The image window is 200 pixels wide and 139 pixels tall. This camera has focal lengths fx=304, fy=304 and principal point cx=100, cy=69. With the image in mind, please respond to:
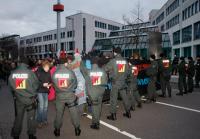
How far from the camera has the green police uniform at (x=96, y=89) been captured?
24.3 ft

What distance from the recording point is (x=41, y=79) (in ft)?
25.5

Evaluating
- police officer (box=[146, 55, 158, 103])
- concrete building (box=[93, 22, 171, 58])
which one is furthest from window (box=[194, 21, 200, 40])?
police officer (box=[146, 55, 158, 103])

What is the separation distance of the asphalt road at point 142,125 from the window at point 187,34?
120 ft

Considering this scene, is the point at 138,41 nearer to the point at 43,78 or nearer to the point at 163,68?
the point at 163,68

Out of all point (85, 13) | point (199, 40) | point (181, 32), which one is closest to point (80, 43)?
point (85, 13)

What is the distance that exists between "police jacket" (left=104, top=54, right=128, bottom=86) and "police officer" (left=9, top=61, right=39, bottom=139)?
2.66m

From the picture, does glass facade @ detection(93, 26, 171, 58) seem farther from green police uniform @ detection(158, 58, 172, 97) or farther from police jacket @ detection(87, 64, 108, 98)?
police jacket @ detection(87, 64, 108, 98)

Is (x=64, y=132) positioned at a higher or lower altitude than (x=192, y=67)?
lower

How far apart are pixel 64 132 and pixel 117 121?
175 cm

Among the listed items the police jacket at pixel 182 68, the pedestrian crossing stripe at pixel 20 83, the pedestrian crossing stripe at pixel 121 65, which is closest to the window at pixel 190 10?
the police jacket at pixel 182 68

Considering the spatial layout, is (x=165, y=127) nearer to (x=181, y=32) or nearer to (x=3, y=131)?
(x=3, y=131)

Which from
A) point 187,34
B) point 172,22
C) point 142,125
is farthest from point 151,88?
point 172,22

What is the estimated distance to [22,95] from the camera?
626 cm

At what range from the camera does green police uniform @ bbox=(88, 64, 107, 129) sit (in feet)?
24.3
